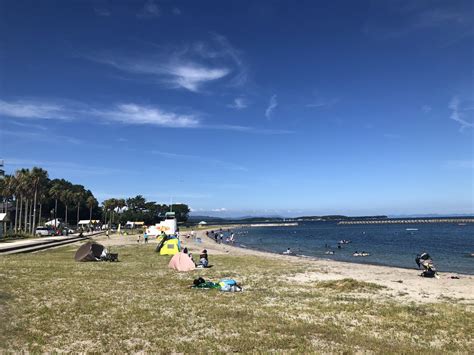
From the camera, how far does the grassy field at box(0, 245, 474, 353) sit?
9.45m

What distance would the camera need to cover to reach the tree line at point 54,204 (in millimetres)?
67312

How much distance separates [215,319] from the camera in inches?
462

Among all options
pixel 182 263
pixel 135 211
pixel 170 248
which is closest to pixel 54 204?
pixel 135 211

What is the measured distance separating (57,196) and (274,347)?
105462mm

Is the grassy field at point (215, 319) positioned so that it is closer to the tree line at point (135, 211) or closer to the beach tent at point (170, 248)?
the beach tent at point (170, 248)

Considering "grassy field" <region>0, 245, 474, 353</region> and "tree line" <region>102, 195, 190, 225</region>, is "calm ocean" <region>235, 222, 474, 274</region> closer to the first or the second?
"grassy field" <region>0, 245, 474, 353</region>

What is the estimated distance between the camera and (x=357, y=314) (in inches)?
505

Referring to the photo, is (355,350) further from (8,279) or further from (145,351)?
(8,279)

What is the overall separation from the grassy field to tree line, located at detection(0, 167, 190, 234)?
54736mm

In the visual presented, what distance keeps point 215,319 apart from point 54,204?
12162 cm

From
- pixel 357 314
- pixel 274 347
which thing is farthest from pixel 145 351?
pixel 357 314

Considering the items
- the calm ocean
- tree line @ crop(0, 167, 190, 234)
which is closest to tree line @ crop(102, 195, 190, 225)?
tree line @ crop(0, 167, 190, 234)

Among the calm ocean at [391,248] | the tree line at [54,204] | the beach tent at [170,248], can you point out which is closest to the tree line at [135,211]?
the tree line at [54,204]

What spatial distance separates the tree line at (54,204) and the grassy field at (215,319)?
2155 inches
